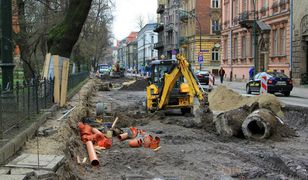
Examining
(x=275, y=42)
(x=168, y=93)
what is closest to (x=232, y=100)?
(x=168, y=93)

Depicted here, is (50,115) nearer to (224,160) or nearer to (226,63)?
(224,160)

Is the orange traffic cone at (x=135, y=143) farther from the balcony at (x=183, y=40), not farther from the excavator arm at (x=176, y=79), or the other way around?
the balcony at (x=183, y=40)

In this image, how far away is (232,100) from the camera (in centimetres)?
1709

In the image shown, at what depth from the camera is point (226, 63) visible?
5700 cm

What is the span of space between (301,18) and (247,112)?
2516 centimetres

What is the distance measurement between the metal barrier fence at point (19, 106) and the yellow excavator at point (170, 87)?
5.43m

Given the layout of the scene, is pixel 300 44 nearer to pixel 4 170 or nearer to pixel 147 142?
pixel 147 142

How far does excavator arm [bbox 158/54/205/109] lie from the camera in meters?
16.3

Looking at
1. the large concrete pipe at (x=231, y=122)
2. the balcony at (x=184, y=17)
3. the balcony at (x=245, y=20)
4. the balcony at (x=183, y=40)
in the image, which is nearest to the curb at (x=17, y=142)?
the large concrete pipe at (x=231, y=122)

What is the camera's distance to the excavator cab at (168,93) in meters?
18.1

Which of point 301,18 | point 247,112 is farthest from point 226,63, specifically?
point 247,112

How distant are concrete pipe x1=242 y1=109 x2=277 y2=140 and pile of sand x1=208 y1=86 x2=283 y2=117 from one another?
4.96 ft

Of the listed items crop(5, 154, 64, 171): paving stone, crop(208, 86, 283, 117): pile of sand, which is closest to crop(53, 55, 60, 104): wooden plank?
crop(208, 86, 283, 117): pile of sand

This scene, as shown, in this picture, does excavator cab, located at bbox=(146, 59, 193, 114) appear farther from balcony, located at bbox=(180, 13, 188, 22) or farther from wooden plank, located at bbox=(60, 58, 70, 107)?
balcony, located at bbox=(180, 13, 188, 22)
